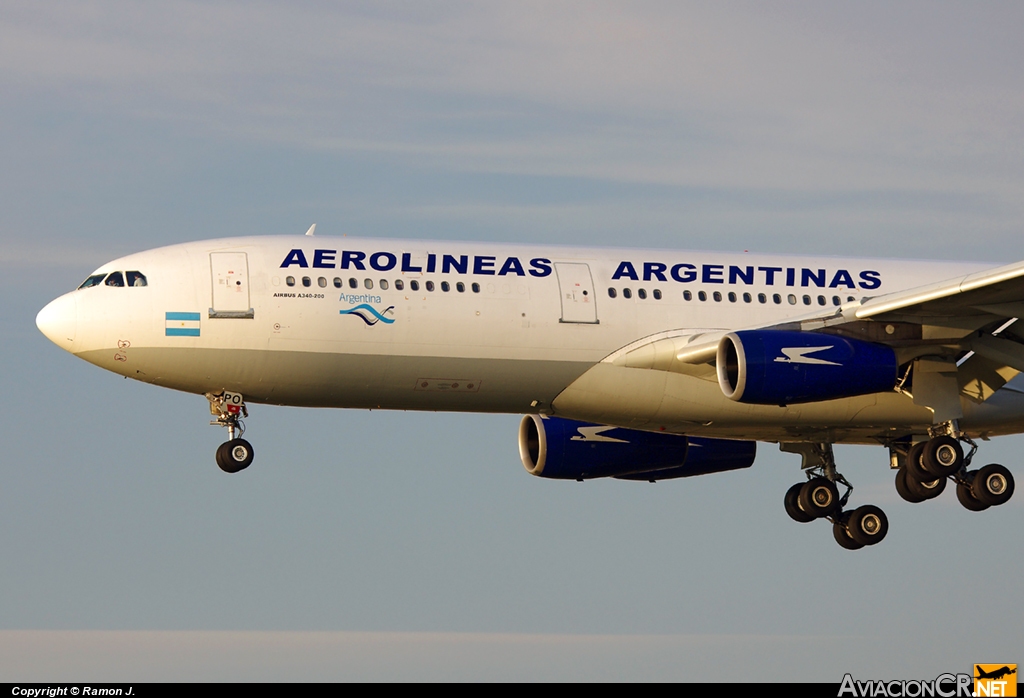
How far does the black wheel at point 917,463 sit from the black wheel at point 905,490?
37 cm

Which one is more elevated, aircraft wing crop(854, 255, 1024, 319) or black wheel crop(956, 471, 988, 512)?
aircraft wing crop(854, 255, 1024, 319)

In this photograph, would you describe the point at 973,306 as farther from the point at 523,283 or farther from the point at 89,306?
the point at 89,306

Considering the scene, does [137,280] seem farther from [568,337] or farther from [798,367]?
[798,367]

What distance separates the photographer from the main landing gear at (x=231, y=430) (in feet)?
131

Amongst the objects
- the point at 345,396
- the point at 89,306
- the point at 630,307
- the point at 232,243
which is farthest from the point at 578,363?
the point at 89,306

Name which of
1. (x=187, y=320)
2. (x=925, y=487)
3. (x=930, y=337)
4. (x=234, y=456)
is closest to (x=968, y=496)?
(x=925, y=487)

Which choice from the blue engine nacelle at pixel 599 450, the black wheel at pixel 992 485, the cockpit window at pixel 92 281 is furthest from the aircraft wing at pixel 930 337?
the cockpit window at pixel 92 281

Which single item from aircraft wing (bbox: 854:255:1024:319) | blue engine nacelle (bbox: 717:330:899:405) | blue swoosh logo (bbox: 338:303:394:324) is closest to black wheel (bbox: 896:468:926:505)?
blue engine nacelle (bbox: 717:330:899:405)

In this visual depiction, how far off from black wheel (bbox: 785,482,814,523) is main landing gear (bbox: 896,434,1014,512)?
445cm

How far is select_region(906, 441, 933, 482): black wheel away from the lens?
135 ft

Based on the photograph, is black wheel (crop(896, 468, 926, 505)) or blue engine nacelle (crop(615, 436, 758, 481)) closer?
black wheel (crop(896, 468, 926, 505))

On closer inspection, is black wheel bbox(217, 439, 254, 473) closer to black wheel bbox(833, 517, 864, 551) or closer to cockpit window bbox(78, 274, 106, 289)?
cockpit window bbox(78, 274, 106, 289)

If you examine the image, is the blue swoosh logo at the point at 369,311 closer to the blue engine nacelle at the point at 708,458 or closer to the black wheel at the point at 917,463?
the blue engine nacelle at the point at 708,458

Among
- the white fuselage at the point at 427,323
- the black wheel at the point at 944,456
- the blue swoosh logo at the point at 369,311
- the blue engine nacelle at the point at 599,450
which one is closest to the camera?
the white fuselage at the point at 427,323
